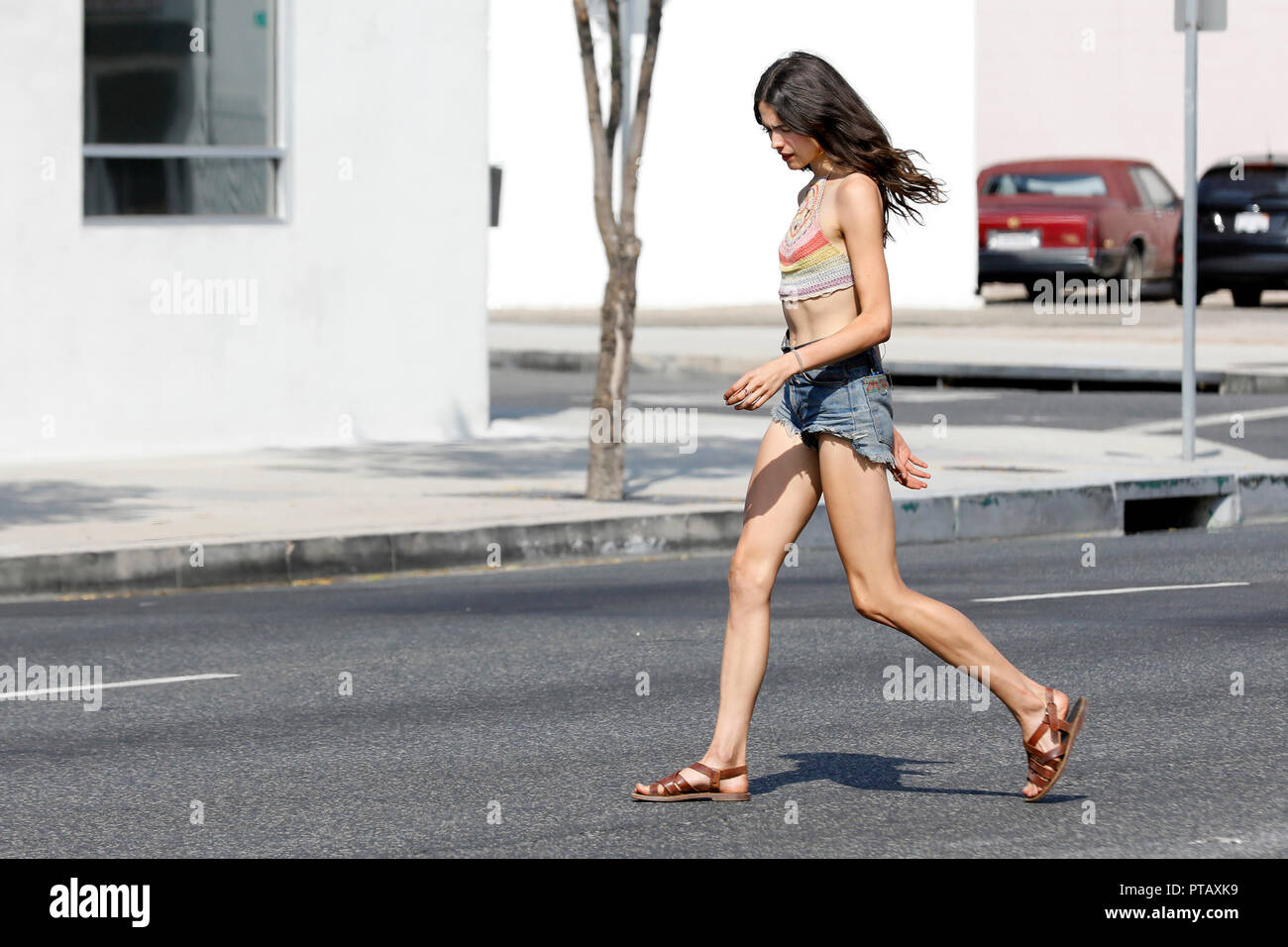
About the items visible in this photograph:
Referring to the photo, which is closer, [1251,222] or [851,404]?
[851,404]

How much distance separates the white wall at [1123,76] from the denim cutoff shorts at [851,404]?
36708 mm

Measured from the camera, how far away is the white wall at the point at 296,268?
15648mm

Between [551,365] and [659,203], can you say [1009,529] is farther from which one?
[659,203]

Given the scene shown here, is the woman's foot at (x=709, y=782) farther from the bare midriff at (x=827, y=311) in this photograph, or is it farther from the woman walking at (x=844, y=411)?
the bare midriff at (x=827, y=311)

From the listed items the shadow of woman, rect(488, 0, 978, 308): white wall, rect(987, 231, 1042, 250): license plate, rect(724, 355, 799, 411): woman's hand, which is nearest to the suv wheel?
rect(987, 231, 1042, 250): license plate

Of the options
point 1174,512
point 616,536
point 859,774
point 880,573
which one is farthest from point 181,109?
point 880,573

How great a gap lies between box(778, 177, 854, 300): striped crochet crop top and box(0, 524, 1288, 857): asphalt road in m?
1.36

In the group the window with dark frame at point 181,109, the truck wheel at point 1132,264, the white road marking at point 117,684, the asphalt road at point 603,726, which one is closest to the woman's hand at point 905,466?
the asphalt road at point 603,726

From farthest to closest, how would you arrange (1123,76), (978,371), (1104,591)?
(1123,76) < (978,371) < (1104,591)

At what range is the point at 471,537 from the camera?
1219 cm

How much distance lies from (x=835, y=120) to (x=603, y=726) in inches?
89.0

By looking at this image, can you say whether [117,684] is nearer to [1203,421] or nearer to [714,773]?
[714,773]

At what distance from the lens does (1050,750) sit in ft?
21.5
